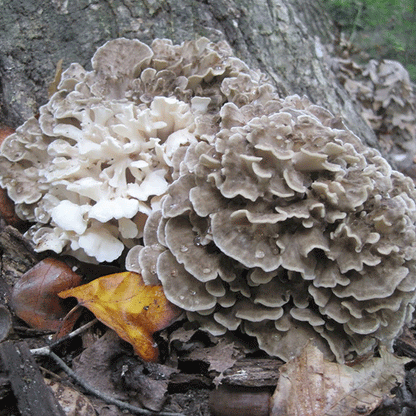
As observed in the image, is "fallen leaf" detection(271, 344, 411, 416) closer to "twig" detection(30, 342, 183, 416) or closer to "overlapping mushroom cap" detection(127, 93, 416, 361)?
"overlapping mushroom cap" detection(127, 93, 416, 361)

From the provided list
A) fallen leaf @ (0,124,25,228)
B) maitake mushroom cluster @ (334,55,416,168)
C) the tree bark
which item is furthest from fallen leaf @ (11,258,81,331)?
maitake mushroom cluster @ (334,55,416,168)

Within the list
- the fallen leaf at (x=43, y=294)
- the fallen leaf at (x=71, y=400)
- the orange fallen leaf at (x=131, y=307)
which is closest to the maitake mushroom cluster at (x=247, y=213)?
the orange fallen leaf at (x=131, y=307)

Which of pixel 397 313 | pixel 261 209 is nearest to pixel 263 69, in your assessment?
pixel 261 209

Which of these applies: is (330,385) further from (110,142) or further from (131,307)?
(110,142)

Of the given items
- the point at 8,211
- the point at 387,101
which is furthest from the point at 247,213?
the point at 387,101

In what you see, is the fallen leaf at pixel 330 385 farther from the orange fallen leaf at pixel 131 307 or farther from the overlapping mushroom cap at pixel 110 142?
the overlapping mushroom cap at pixel 110 142
